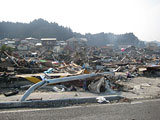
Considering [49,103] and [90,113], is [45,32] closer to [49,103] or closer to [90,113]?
[49,103]

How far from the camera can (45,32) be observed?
99500 mm

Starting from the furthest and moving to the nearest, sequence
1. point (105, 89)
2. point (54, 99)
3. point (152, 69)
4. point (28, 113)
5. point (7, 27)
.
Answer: point (7, 27) → point (152, 69) → point (105, 89) → point (54, 99) → point (28, 113)

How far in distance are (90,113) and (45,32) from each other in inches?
4020

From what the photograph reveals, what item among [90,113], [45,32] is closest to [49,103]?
[90,113]

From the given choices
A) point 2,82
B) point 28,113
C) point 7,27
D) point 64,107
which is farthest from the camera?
point 7,27

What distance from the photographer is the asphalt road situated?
325cm

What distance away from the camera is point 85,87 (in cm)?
596

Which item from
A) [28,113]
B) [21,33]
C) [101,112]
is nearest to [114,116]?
[101,112]

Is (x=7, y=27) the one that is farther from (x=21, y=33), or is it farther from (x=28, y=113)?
(x=28, y=113)

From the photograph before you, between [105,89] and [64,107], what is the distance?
7.83 feet

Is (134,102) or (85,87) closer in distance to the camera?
(134,102)

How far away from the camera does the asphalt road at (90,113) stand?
3.25 meters

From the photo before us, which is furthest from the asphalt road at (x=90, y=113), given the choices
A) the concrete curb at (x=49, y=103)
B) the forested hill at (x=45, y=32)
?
the forested hill at (x=45, y=32)

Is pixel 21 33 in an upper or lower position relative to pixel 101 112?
upper
